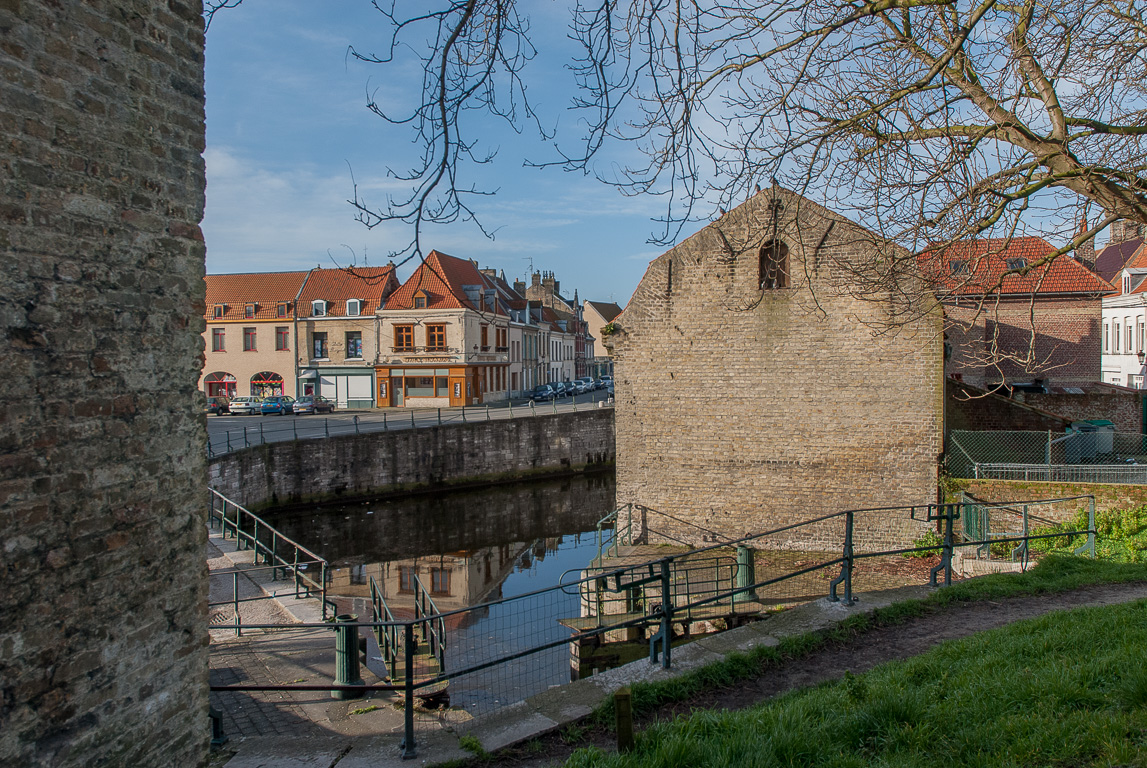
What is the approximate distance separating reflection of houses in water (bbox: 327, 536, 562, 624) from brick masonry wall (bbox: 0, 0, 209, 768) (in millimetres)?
10439

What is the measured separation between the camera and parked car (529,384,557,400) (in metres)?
46.4

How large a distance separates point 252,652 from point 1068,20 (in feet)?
32.3

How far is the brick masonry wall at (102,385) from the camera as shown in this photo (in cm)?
336

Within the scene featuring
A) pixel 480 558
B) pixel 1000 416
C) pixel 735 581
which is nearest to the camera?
pixel 735 581

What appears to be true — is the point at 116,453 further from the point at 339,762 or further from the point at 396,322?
the point at 396,322

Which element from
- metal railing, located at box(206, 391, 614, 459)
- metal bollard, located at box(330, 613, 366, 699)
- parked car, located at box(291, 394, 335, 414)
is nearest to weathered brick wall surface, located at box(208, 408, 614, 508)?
metal railing, located at box(206, 391, 614, 459)

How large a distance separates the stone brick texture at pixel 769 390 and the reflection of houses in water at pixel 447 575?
471 cm

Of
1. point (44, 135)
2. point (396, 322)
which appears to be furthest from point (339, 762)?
point (396, 322)

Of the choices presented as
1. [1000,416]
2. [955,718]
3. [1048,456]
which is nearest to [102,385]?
[955,718]

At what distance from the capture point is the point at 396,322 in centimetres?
3916

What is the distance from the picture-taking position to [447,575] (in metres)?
18.0

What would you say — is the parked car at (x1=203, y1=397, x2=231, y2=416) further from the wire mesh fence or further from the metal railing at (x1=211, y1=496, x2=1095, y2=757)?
the wire mesh fence

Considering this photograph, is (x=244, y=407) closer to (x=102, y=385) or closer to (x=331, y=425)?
(x=331, y=425)

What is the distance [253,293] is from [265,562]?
3418cm
